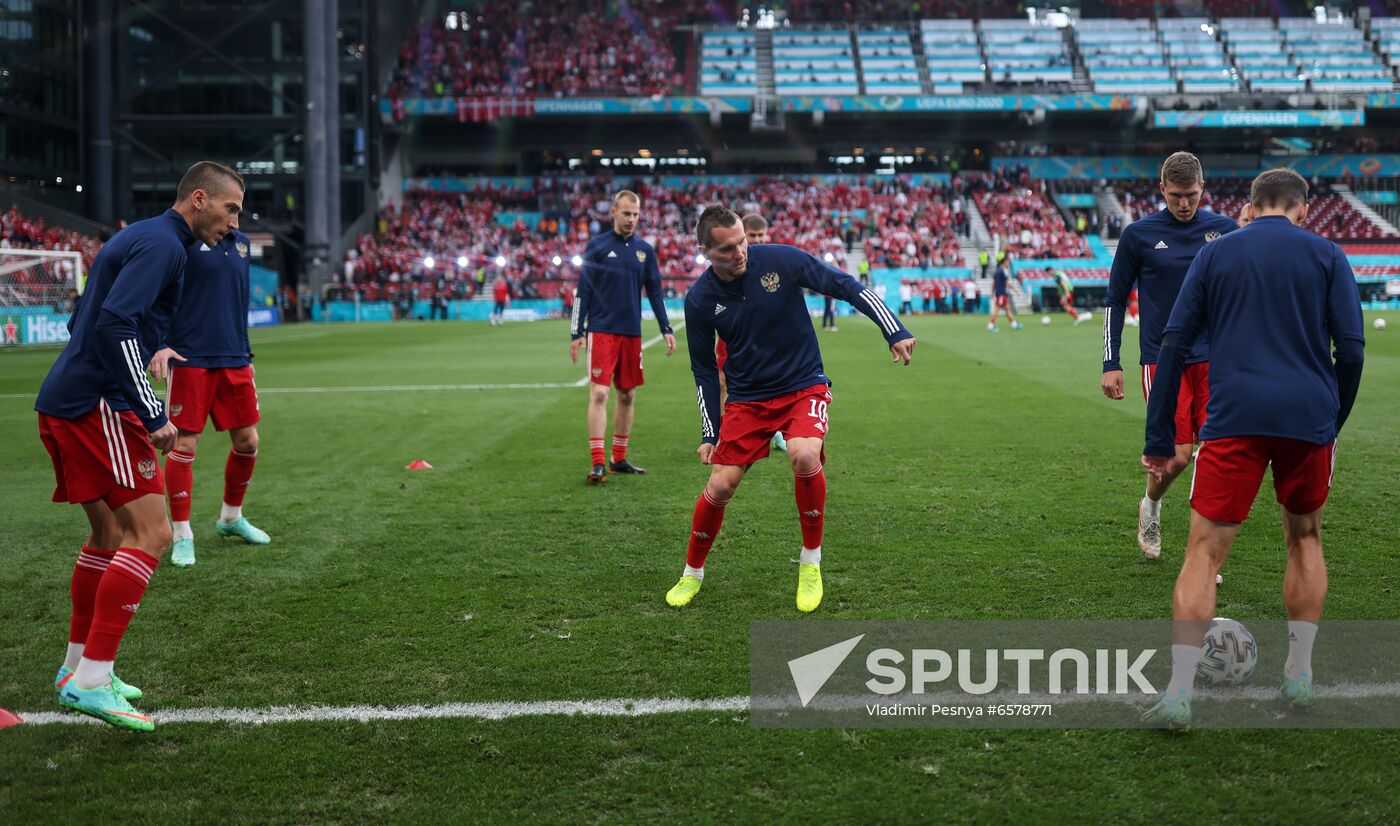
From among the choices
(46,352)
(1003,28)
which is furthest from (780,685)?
(1003,28)

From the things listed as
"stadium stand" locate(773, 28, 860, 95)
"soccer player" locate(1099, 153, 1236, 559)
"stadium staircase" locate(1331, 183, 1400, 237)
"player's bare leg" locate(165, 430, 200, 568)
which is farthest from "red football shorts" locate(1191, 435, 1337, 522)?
"stadium staircase" locate(1331, 183, 1400, 237)

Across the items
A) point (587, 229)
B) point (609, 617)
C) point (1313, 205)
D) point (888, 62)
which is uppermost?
point (888, 62)

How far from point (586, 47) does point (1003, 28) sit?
2469 centimetres

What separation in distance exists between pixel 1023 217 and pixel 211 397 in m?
51.9

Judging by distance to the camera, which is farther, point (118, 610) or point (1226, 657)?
point (1226, 657)

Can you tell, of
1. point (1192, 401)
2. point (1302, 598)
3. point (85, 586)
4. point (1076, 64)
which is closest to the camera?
point (1302, 598)

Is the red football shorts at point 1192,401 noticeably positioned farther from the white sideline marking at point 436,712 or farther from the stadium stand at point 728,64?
the stadium stand at point 728,64

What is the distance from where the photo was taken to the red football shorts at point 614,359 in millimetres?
9031

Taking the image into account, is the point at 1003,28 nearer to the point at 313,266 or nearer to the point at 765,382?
the point at 313,266

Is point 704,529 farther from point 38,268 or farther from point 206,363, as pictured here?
→ point 38,268

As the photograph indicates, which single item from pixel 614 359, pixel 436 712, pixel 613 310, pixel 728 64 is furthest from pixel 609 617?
pixel 728 64

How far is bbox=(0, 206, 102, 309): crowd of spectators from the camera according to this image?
2711cm

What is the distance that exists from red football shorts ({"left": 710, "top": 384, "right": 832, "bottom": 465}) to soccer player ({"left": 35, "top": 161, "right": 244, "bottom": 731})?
2489 mm

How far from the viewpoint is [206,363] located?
647cm
